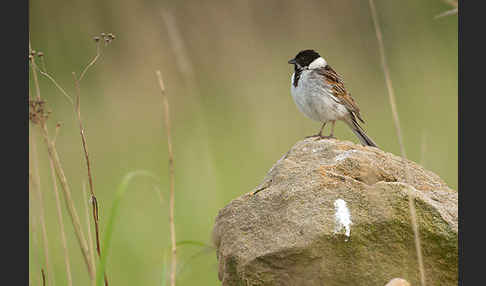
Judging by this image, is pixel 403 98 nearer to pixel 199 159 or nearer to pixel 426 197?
pixel 199 159

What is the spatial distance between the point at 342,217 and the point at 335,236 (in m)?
0.12

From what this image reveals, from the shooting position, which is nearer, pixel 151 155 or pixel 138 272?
pixel 138 272

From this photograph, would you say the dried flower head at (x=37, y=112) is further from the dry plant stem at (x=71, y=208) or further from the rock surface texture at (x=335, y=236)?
the rock surface texture at (x=335, y=236)

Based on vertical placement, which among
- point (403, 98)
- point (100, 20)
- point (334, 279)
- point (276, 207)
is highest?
point (100, 20)

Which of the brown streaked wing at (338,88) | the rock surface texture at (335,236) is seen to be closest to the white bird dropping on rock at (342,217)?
the rock surface texture at (335,236)

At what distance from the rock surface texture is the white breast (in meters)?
2.24

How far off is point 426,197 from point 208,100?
7426 millimetres

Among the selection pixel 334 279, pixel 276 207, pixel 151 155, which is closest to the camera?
pixel 334 279

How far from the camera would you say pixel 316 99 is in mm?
6145

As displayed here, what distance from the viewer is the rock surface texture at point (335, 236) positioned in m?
3.62

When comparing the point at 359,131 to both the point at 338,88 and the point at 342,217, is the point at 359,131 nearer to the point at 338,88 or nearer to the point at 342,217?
the point at 338,88

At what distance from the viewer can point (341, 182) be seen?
12.8 ft

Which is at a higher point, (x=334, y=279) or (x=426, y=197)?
(x=426, y=197)

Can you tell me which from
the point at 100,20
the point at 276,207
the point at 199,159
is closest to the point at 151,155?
the point at 199,159
